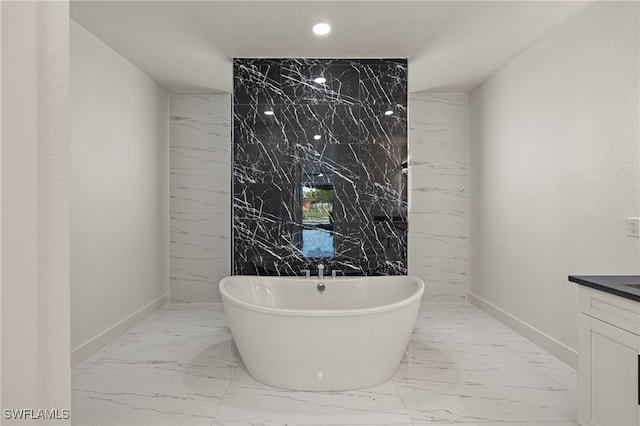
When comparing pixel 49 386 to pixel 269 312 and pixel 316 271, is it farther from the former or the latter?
pixel 316 271

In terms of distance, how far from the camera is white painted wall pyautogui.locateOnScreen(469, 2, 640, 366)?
8.23ft

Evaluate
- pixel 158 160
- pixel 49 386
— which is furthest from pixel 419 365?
pixel 158 160

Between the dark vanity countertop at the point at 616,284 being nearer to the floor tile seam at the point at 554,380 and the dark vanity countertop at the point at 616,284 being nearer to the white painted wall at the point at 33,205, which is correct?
the floor tile seam at the point at 554,380

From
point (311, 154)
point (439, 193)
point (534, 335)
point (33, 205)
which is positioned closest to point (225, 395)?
point (33, 205)

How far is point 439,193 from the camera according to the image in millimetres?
5031

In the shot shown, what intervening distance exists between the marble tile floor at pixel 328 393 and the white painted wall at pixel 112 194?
1.22 ft

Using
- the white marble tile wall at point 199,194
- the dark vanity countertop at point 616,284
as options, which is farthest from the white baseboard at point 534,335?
the white marble tile wall at point 199,194

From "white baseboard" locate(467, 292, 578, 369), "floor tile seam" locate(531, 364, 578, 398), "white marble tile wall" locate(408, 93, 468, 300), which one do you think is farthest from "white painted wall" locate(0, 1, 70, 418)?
"white marble tile wall" locate(408, 93, 468, 300)

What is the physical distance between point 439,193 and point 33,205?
186 inches

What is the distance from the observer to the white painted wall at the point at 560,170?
2.51 meters

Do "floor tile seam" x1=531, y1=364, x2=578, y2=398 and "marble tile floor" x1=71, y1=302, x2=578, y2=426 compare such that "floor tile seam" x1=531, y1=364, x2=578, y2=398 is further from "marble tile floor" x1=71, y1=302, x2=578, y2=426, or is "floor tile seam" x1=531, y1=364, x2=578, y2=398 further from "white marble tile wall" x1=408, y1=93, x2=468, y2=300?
"white marble tile wall" x1=408, y1=93, x2=468, y2=300

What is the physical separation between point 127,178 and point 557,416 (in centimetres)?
368

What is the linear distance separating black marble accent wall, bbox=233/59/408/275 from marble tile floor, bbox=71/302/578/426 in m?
1.01

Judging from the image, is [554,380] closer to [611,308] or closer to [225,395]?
[611,308]
